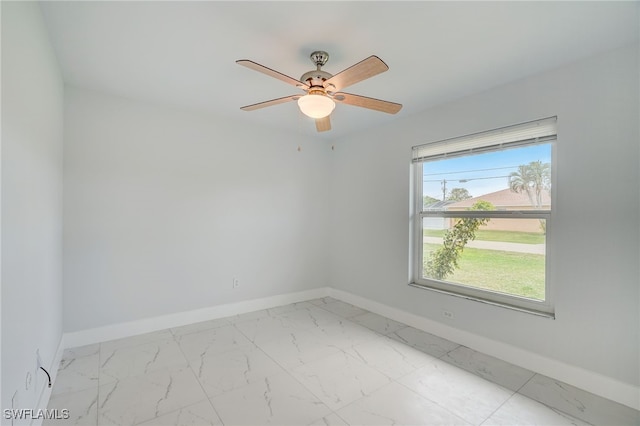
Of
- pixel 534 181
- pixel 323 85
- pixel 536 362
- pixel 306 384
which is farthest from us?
pixel 534 181

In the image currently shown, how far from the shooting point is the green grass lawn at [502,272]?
2502 millimetres

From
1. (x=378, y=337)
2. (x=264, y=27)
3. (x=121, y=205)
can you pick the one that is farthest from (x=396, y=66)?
(x=121, y=205)

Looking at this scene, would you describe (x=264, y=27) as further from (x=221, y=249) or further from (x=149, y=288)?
(x=149, y=288)

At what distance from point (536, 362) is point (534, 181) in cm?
149

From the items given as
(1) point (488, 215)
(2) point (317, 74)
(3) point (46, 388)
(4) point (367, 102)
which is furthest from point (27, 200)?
(1) point (488, 215)

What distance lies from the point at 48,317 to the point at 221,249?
1.69 metres

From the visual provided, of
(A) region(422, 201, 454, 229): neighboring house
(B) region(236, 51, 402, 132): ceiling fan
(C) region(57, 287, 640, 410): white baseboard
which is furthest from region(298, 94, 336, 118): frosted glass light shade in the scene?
(C) region(57, 287, 640, 410): white baseboard

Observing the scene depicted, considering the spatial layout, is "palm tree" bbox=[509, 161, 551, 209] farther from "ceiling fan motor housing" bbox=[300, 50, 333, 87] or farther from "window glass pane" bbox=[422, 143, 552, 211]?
"ceiling fan motor housing" bbox=[300, 50, 333, 87]

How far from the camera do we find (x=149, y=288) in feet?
10.3

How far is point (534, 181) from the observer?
2523mm

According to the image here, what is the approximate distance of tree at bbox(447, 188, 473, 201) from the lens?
3004mm

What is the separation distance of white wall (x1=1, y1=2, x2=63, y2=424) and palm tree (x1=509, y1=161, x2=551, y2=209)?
339 cm

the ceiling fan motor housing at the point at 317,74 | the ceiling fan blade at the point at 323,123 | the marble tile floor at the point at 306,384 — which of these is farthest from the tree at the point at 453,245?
the ceiling fan motor housing at the point at 317,74

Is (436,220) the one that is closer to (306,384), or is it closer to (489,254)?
(489,254)
